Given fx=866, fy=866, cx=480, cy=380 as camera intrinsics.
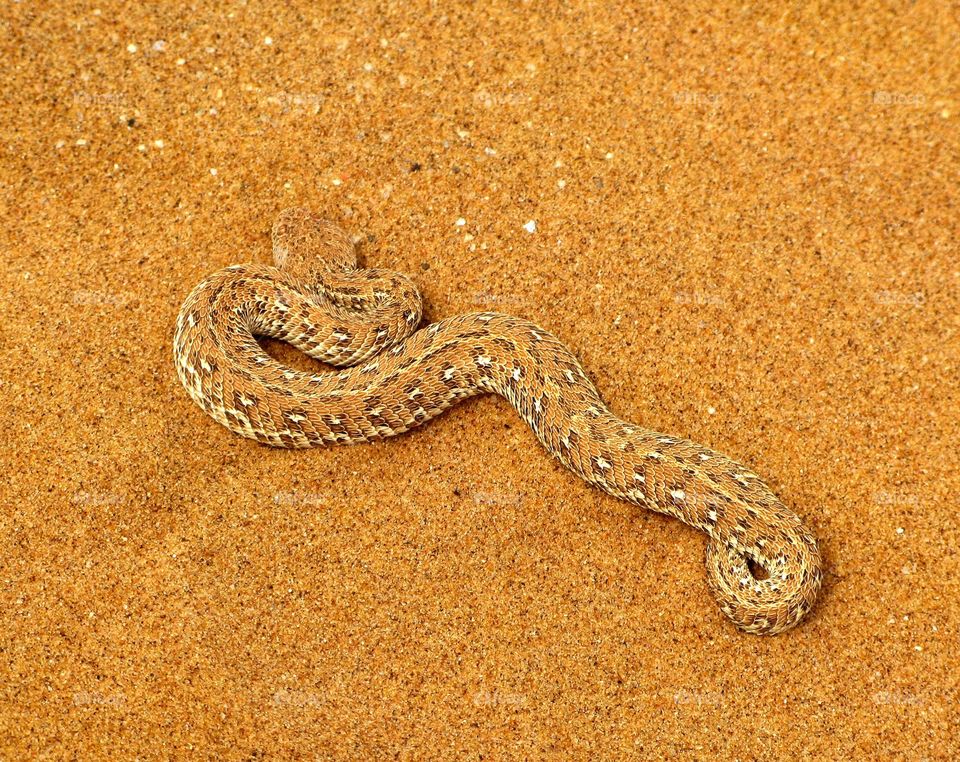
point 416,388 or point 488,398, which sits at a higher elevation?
point 416,388

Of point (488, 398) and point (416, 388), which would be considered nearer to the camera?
point (416, 388)

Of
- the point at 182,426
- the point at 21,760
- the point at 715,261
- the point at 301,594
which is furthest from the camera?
the point at 715,261

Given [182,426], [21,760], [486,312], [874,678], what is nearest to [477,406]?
[486,312]

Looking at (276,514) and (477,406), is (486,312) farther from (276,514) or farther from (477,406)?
(276,514)
